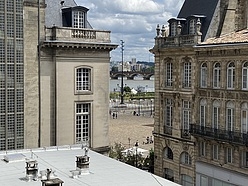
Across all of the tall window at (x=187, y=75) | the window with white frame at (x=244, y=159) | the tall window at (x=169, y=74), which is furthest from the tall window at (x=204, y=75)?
the window with white frame at (x=244, y=159)

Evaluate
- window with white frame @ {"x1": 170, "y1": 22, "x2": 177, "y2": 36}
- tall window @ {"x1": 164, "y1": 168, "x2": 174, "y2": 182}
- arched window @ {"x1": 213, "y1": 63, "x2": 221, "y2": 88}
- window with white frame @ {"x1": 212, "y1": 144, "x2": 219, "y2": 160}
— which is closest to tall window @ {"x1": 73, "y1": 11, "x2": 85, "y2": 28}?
arched window @ {"x1": 213, "y1": 63, "x2": 221, "y2": 88}

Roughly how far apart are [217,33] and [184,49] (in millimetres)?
3268

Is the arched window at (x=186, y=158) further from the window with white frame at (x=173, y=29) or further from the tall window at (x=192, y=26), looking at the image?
the window with white frame at (x=173, y=29)

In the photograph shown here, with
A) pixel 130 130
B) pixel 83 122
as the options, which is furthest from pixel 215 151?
pixel 130 130

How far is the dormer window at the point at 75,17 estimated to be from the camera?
33.8 metres

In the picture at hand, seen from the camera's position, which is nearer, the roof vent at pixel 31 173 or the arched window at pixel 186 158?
the roof vent at pixel 31 173

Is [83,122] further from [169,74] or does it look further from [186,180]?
[186,180]

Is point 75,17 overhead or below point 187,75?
overhead

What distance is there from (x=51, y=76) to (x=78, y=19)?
4.87 metres

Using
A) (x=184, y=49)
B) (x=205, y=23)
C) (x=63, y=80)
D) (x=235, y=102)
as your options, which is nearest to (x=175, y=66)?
(x=184, y=49)

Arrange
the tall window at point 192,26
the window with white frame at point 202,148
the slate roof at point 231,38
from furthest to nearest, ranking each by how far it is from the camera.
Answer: the tall window at point 192,26 < the window with white frame at point 202,148 < the slate roof at point 231,38

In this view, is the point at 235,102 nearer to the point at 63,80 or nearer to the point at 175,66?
the point at 175,66

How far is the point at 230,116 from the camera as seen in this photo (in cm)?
3572

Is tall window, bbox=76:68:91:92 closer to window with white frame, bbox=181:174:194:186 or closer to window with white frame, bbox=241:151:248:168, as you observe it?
window with white frame, bbox=241:151:248:168
